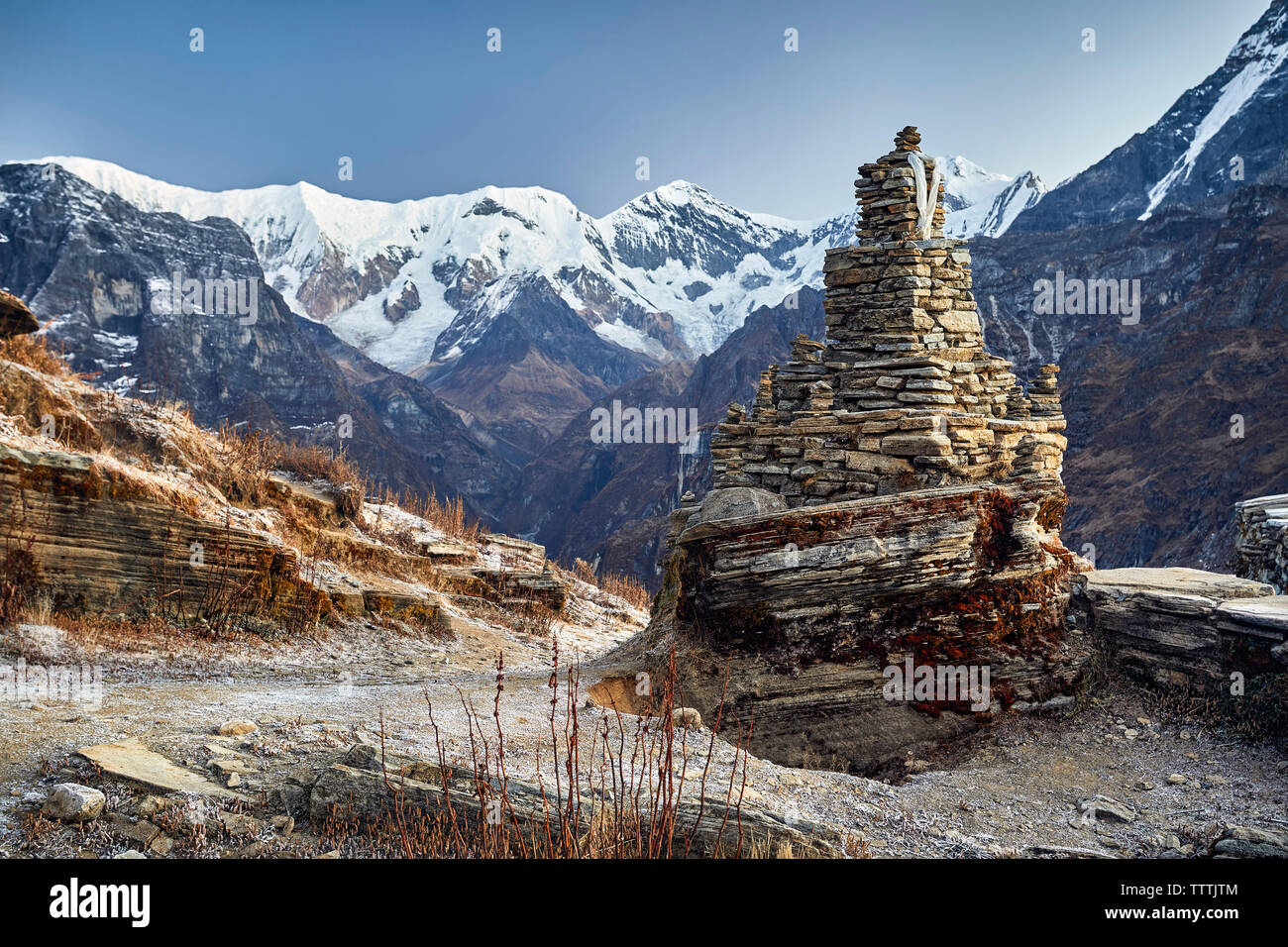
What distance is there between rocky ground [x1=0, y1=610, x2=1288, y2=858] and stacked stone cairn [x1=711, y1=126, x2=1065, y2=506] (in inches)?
135

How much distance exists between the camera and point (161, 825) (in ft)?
14.7

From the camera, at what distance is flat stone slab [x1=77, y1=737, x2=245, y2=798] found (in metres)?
4.85

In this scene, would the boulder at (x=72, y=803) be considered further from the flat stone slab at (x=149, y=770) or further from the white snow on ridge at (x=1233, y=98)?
the white snow on ridge at (x=1233, y=98)

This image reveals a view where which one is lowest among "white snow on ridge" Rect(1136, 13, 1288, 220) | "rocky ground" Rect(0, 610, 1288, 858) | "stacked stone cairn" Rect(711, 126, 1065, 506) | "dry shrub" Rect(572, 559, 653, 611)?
"dry shrub" Rect(572, 559, 653, 611)

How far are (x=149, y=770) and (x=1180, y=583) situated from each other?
10.3m

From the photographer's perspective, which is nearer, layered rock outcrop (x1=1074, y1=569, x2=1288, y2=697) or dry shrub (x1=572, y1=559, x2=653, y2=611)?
layered rock outcrop (x1=1074, y1=569, x2=1288, y2=697)

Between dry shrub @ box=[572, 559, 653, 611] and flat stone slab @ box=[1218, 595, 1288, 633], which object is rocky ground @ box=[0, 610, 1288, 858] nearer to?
flat stone slab @ box=[1218, 595, 1288, 633]

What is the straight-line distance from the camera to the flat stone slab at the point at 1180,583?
348 inches

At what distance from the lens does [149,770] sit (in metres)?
5.05

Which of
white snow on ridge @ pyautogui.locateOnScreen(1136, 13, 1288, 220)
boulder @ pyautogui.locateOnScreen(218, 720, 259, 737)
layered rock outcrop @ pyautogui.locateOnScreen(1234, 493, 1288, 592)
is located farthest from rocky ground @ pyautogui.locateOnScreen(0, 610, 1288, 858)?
white snow on ridge @ pyautogui.locateOnScreen(1136, 13, 1288, 220)

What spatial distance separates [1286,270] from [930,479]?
94753mm

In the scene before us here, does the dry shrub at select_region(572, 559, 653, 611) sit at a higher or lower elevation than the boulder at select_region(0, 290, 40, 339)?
lower
